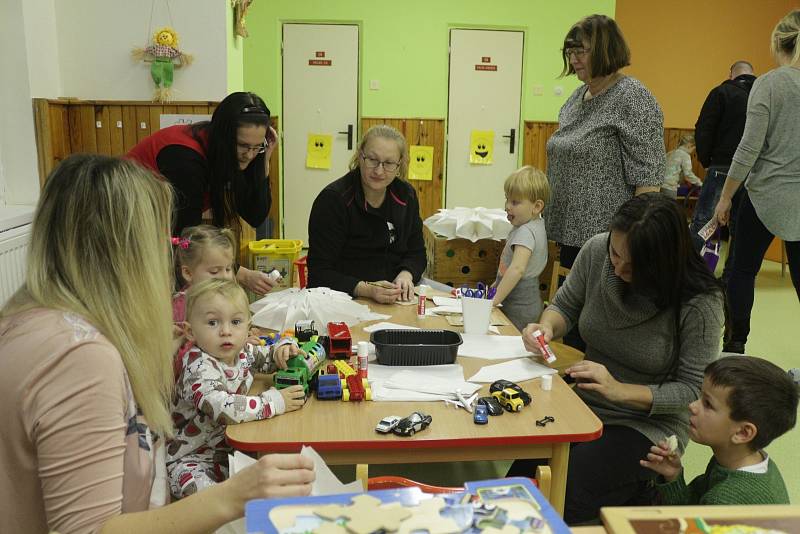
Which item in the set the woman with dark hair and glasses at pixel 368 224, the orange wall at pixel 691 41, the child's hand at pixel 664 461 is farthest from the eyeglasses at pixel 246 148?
the orange wall at pixel 691 41

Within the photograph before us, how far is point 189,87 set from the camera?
3826 mm

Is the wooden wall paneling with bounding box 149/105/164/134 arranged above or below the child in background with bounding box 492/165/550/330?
above

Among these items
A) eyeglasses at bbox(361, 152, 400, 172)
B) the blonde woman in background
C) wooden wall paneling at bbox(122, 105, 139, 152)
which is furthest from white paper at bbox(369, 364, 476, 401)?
wooden wall paneling at bbox(122, 105, 139, 152)

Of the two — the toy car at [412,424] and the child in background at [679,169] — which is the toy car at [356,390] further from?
the child in background at [679,169]

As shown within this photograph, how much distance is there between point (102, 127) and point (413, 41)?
14.0ft

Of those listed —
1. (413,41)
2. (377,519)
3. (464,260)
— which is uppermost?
(413,41)

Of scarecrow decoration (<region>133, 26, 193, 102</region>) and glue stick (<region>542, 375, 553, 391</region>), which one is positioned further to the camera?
scarecrow decoration (<region>133, 26, 193, 102</region>)

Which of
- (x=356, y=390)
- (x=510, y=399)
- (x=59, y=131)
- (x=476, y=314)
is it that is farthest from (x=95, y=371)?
(x=59, y=131)

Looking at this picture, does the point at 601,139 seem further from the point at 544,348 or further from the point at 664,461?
the point at 664,461

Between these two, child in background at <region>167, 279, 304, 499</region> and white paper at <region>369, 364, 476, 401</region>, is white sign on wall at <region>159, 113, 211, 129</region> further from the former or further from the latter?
white paper at <region>369, 364, 476, 401</region>

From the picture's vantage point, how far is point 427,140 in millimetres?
7387

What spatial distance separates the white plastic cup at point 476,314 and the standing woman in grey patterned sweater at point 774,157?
1.96 meters

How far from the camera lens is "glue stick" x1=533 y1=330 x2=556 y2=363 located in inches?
75.3

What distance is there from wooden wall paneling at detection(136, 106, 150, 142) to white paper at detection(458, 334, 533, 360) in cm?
246
